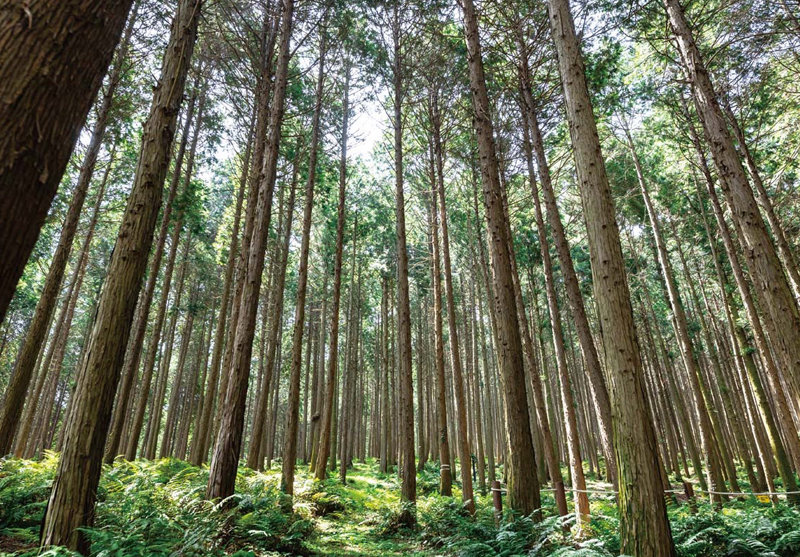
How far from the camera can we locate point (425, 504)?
900 cm

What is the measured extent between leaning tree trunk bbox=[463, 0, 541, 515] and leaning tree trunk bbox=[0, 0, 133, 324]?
590cm

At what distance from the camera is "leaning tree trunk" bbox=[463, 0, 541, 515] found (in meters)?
6.13

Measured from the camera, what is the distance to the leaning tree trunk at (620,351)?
3459 millimetres

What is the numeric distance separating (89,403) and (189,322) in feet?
53.8

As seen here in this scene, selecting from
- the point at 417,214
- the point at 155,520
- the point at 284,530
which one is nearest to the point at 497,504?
the point at 284,530

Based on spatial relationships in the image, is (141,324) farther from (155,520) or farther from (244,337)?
(155,520)

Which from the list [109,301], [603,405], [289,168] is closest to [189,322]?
[289,168]

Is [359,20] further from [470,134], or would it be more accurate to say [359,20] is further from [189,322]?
[189,322]

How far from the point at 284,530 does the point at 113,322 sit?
187 inches

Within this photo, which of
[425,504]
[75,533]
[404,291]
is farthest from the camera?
[404,291]

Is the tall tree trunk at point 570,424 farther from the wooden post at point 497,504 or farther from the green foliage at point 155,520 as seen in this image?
the green foliage at point 155,520

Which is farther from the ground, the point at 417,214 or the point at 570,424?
the point at 417,214

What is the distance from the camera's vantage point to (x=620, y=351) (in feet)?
Result: 12.5

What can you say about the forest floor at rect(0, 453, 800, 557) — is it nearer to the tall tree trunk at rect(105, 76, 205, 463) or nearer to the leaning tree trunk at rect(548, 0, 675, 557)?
the leaning tree trunk at rect(548, 0, 675, 557)
